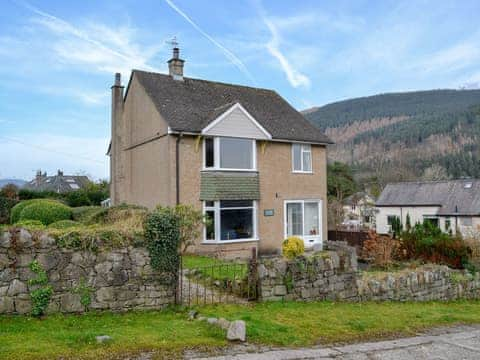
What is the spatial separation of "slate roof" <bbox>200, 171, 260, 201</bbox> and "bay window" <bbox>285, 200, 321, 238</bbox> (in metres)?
2.97

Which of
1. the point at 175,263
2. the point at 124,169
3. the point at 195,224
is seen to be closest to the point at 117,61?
the point at 124,169

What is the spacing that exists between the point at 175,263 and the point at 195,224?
6.81 ft

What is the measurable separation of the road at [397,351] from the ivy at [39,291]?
3745 mm

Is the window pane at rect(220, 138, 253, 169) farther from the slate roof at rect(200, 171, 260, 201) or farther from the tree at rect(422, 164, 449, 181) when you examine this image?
the tree at rect(422, 164, 449, 181)

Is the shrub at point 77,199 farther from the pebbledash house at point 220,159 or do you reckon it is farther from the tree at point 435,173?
the tree at point 435,173

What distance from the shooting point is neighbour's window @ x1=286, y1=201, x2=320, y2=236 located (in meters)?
22.8

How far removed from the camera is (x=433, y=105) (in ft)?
372

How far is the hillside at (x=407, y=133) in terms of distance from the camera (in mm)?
73875

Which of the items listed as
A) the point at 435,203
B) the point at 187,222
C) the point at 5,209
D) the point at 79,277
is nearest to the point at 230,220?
the point at 187,222

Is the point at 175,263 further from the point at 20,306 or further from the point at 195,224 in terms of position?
the point at 20,306

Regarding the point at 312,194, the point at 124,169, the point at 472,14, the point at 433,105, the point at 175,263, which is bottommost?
the point at 175,263

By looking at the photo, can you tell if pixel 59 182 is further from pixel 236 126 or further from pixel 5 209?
pixel 236 126

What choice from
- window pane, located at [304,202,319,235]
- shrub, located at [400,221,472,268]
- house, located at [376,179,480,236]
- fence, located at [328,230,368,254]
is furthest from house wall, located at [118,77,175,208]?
house, located at [376,179,480,236]

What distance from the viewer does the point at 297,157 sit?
23281mm
